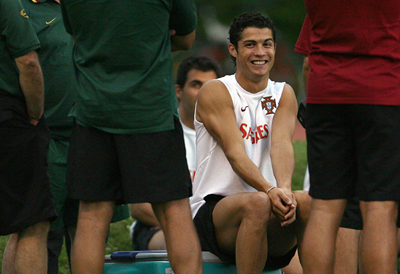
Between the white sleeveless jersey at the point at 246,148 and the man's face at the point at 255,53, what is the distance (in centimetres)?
11

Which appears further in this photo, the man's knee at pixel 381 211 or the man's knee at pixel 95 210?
the man's knee at pixel 95 210

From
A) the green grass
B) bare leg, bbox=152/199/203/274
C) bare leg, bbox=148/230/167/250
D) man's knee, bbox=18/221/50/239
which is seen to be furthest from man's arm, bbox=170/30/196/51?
the green grass

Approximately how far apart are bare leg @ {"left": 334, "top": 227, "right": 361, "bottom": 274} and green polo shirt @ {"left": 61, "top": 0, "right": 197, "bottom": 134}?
1.20 meters

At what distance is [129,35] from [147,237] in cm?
229

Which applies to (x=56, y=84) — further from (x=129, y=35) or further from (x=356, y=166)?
(x=356, y=166)

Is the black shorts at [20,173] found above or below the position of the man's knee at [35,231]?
above

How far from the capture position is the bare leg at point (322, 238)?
8.90 feet

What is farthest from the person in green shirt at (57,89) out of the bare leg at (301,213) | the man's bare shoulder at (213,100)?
the bare leg at (301,213)

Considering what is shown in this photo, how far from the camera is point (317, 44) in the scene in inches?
112

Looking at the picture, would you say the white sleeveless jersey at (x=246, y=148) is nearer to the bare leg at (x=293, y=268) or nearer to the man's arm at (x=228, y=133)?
the man's arm at (x=228, y=133)

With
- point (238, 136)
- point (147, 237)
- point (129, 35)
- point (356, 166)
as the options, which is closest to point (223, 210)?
point (238, 136)

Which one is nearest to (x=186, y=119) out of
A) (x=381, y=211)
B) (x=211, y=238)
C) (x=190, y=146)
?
(x=190, y=146)

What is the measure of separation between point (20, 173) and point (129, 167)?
65 cm

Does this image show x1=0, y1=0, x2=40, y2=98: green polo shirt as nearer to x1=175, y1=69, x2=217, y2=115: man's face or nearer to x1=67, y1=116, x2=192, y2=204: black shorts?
x1=67, y1=116, x2=192, y2=204: black shorts
